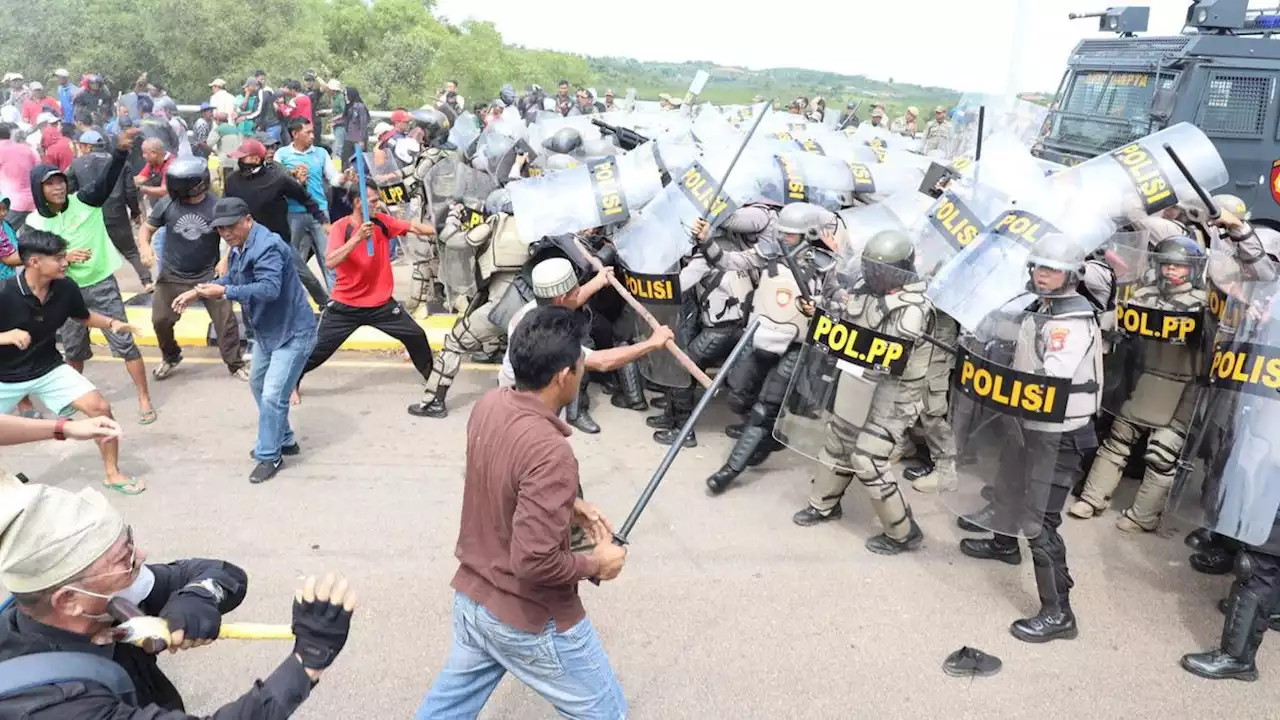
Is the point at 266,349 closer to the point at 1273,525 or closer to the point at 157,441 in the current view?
the point at 157,441

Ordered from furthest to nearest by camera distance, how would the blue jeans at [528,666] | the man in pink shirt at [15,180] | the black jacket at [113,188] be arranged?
the man in pink shirt at [15,180], the black jacket at [113,188], the blue jeans at [528,666]

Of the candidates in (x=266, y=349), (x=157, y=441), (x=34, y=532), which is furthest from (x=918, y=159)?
(x=34, y=532)

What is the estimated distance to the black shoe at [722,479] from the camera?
572cm

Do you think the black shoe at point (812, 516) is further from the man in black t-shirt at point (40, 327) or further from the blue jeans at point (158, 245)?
the blue jeans at point (158, 245)

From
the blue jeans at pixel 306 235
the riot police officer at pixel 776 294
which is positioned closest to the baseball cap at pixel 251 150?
the blue jeans at pixel 306 235

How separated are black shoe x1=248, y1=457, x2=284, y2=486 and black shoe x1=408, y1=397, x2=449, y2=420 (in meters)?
1.24

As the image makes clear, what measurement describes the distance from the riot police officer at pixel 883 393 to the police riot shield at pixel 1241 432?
→ 128cm

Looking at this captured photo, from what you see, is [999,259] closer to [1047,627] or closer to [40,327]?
[1047,627]

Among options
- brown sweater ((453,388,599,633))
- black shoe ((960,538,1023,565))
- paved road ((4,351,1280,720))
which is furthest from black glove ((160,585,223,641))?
black shoe ((960,538,1023,565))

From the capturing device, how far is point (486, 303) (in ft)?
22.1

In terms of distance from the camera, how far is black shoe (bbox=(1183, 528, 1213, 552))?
16.5 ft

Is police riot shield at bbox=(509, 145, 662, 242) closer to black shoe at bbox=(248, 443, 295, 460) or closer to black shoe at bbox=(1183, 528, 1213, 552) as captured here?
black shoe at bbox=(248, 443, 295, 460)

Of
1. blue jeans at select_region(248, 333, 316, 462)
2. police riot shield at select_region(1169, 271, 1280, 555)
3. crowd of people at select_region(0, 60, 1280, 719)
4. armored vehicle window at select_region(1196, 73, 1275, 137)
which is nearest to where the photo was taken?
crowd of people at select_region(0, 60, 1280, 719)

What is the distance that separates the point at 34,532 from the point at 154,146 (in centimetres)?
785
